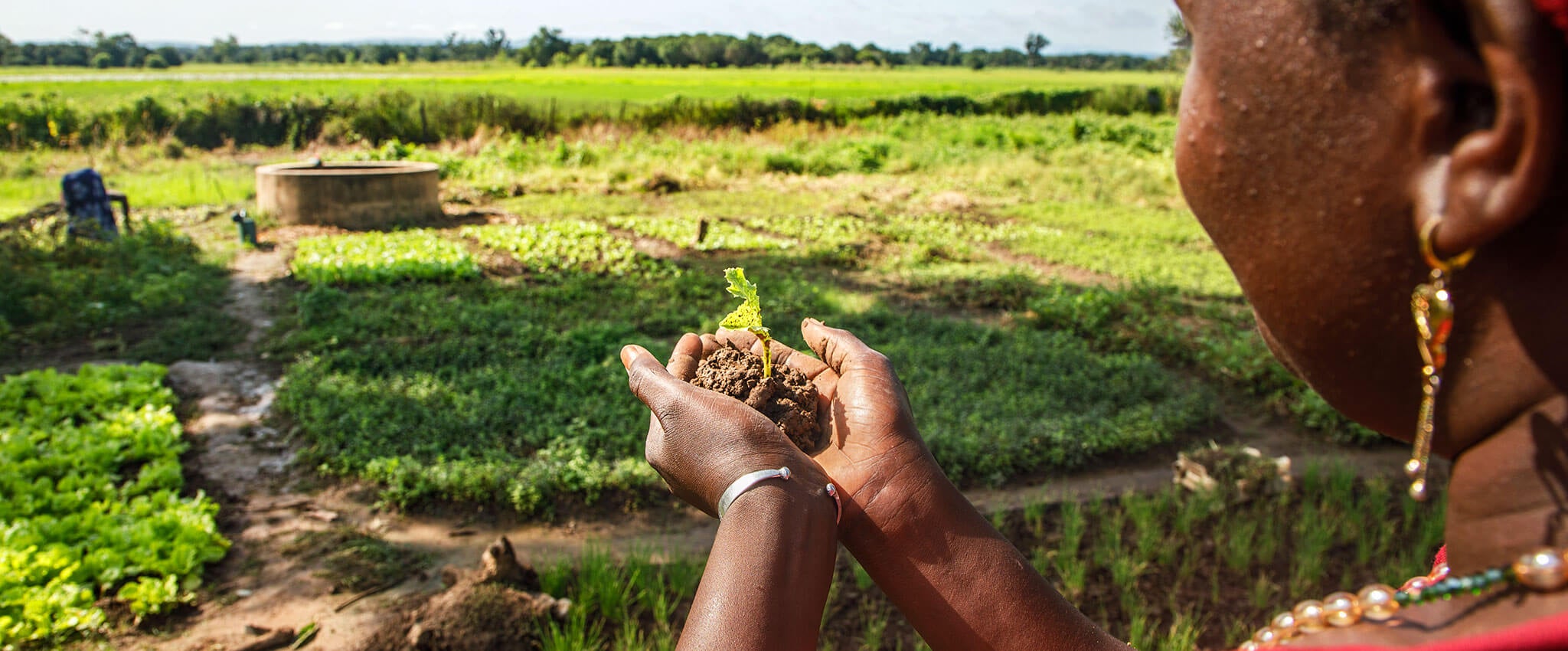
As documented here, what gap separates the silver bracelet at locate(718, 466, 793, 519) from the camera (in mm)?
1619

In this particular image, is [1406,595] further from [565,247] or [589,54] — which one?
[589,54]

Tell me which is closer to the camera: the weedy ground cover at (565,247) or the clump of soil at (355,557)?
the clump of soil at (355,557)

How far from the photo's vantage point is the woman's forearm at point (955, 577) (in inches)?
64.7

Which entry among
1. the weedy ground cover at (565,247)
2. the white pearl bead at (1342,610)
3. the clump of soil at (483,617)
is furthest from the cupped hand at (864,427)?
the weedy ground cover at (565,247)

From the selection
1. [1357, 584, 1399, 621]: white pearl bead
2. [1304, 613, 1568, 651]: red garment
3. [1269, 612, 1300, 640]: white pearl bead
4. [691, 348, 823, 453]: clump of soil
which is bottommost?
[691, 348, 823, 453]: clump of soil

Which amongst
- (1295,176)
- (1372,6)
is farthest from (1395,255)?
(1372,6)

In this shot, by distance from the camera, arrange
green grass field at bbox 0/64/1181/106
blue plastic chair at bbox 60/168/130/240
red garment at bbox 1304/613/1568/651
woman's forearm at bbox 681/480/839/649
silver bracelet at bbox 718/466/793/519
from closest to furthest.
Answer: red garment at bbox 1304/613/1568/651 → woman's forearm at bbox 681/480/839/649 → silver bracelet at bbox 718/466/793/519 → blue plastic chair at bbox 60/168/130/240 → green grass field at bbox 0/64/1181/106

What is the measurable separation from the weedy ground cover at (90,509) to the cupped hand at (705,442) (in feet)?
10.4

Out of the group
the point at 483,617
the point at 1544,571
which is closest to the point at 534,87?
the point at 483,617

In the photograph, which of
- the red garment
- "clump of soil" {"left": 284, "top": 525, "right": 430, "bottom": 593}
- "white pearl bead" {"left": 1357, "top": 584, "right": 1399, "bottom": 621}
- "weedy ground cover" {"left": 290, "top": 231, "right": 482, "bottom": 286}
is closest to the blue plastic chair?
"weedy ground cover" {"left": 290, "top": 231, "right": 482, "bottom": 286}

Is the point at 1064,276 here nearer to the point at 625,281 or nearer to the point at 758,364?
the point at 625,281

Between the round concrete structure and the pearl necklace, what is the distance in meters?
13.4

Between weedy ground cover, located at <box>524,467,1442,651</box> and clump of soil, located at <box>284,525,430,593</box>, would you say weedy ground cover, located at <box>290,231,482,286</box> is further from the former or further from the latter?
weedy ground cover, located at <box>524,467,1442,651</box>

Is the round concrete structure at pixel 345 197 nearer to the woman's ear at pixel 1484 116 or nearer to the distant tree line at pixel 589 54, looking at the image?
the woman's ear at pixel 1484 116
